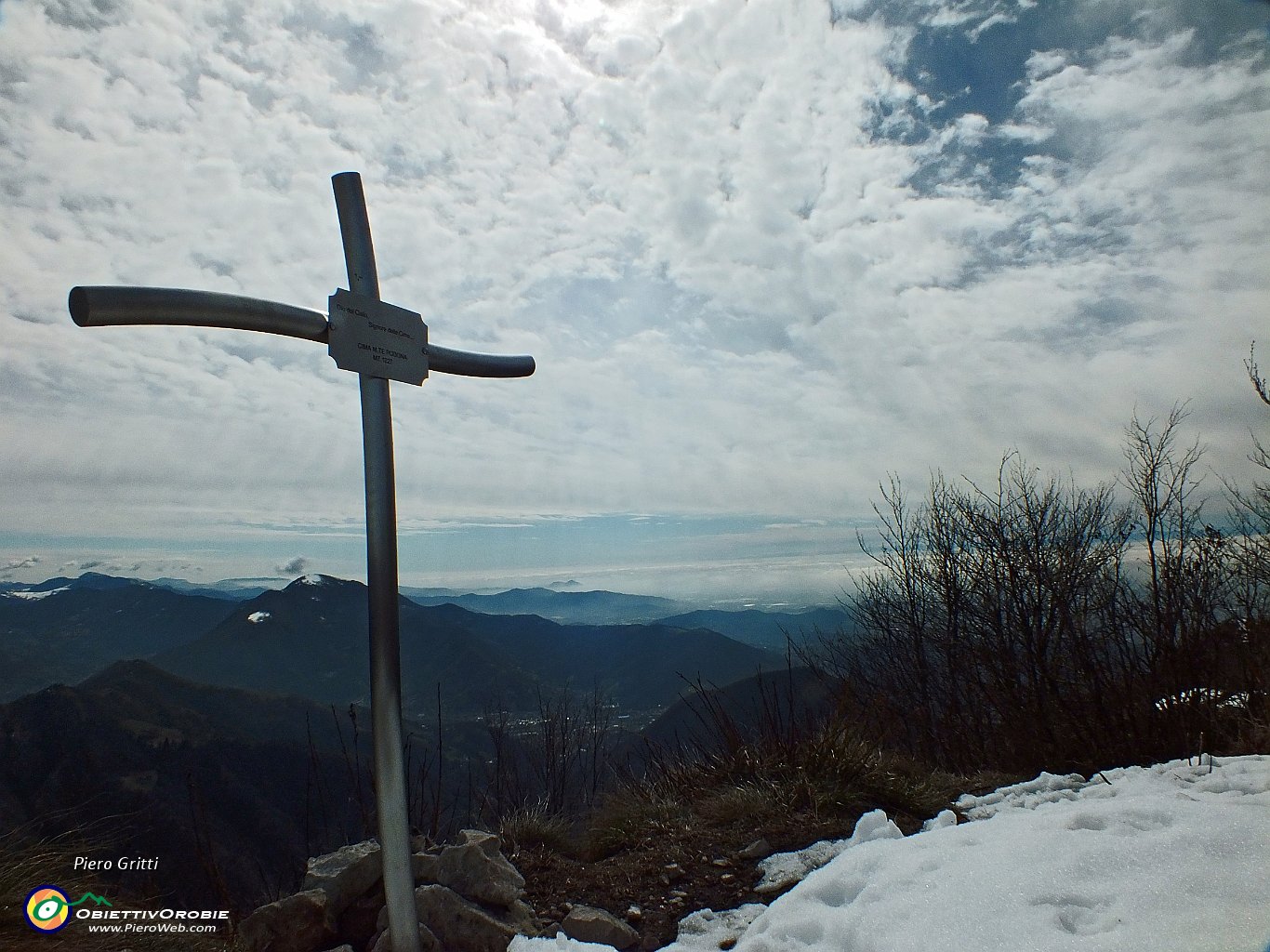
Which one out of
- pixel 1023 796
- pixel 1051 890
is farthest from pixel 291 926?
pixel 1023 796

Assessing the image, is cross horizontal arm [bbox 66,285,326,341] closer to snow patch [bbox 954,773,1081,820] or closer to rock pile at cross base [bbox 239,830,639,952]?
rock pile at cross base [bbox 239,830,639,952]

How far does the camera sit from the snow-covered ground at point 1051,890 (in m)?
1.98

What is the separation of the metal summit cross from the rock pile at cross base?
351 millimetres

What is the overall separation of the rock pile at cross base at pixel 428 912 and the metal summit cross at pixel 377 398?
351mm

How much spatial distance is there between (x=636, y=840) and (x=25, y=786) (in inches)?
2416

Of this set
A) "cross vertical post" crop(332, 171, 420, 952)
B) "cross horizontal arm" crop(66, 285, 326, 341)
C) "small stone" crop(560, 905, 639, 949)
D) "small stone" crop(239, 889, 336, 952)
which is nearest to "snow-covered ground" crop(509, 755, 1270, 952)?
"small stone" crop(560, 905, 639, 949)

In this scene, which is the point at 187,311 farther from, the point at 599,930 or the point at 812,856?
the point at 812,856

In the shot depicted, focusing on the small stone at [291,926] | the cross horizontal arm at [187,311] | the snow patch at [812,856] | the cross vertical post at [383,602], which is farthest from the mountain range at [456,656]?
the cross horizontal arm at [187,311]

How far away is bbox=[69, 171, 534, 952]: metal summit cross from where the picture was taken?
2.61 meters

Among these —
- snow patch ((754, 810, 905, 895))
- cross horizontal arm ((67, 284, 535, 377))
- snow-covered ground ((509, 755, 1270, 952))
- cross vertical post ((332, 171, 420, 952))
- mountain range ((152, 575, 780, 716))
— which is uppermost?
cross horizontal arm ((67, 284, 535, 377))

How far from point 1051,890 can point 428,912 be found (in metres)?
2.64

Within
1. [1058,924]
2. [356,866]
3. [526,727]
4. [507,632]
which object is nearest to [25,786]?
[526,727]

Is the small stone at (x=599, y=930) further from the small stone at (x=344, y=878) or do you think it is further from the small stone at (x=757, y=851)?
the small stone at (x=757, y=851)

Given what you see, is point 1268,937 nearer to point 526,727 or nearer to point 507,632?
point 526,727
